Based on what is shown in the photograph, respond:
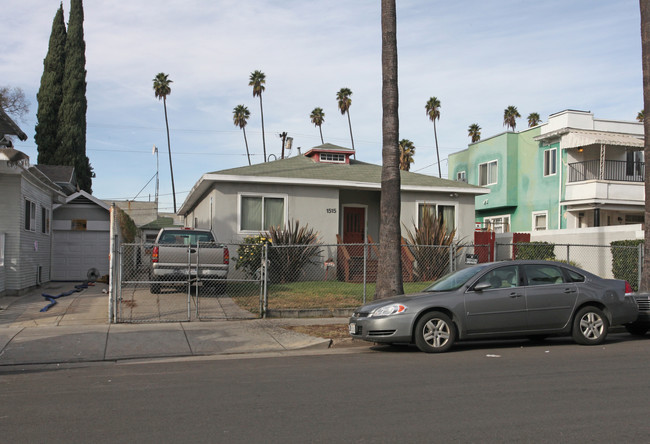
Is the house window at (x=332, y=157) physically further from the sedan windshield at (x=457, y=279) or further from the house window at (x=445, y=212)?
the sedan windshield at (x=457, y=279)

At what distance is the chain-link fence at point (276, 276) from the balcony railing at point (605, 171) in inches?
230

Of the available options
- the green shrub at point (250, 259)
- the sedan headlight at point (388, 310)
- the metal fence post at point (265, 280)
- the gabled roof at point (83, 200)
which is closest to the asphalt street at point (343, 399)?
the sedan headlight at point (388, 310)

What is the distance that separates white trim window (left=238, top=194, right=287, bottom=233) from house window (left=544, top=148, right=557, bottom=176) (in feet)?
49.9

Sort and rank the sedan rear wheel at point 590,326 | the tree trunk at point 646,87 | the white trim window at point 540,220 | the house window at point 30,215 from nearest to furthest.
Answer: the sedan rear wheel at point 590,326
the tree trunk at point 646,87
the house window at point 30,215
the white trim window at point 540,220

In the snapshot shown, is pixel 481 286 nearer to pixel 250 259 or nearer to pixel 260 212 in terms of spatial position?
pixel 250 259

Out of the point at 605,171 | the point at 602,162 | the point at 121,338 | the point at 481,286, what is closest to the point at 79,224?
the point at 121,338

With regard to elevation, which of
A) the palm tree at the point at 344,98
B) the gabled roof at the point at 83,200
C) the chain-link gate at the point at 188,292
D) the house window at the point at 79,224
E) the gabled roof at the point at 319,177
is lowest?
the chain-link gate at the point at 188,292

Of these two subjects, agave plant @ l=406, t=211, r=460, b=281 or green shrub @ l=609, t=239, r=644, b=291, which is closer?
green shrub @ l=609, t=239, r=644, b=291

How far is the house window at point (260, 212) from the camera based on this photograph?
65.5 feet

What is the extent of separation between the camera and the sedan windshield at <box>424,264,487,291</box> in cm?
1002

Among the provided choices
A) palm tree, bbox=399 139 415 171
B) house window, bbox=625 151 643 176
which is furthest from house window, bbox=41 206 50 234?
palm tree, bbox=399 139 415 171

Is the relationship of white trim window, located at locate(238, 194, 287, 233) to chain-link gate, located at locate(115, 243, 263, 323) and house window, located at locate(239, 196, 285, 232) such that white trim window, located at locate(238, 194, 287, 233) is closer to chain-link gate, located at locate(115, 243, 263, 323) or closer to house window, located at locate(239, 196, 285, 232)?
house window, located at locate(239, 196, 285, 232)

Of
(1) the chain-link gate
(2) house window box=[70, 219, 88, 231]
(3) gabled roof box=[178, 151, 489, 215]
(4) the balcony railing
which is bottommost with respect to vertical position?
(1) the chain-link gate

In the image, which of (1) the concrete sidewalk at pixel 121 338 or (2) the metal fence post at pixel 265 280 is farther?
(2) the metal fence post at pixel 265 280
